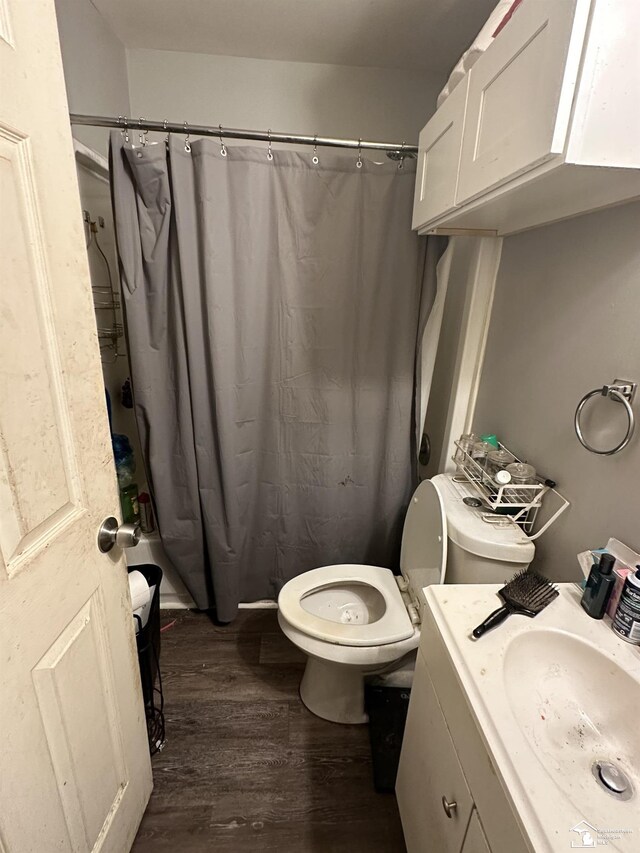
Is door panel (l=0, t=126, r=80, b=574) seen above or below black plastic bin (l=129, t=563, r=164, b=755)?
above

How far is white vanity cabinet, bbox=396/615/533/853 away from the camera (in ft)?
1.86

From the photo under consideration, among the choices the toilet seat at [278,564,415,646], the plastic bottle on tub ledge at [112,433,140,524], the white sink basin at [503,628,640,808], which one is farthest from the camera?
the plastic bottle on tub ledge at [112,433,140,524]

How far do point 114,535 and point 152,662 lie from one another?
727 millimetres

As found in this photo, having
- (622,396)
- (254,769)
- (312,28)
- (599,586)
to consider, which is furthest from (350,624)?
(312,28)

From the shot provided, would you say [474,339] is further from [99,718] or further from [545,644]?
[99,718]

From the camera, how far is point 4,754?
563 mm

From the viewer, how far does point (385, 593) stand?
1382 millimetres

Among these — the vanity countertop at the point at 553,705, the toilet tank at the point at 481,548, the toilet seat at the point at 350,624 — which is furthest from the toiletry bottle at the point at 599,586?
the toilet seat at the point at 350,624

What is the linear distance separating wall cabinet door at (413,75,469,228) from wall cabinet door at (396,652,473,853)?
3.72 feet

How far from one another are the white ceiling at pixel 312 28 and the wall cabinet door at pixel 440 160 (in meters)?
0.54

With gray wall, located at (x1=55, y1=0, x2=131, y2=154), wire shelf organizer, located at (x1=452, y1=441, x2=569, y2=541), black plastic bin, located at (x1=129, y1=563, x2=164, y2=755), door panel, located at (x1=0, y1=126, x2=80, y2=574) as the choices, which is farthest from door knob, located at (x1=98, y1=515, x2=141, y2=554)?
gray wall, located at (x1=55, y1=0, x2=131, y2=154)

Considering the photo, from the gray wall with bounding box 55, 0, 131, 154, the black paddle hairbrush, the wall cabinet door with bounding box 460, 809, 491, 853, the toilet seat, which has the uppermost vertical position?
the gray wall with bounding box 55, 0, 131, 154

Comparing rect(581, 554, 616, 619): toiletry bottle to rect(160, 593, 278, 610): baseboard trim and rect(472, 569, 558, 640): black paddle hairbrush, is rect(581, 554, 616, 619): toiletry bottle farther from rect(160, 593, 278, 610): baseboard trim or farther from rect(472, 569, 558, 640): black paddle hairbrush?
rect(160, 593, 278, 610): baseboard trim

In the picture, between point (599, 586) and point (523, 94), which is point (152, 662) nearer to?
point (599, 586)
